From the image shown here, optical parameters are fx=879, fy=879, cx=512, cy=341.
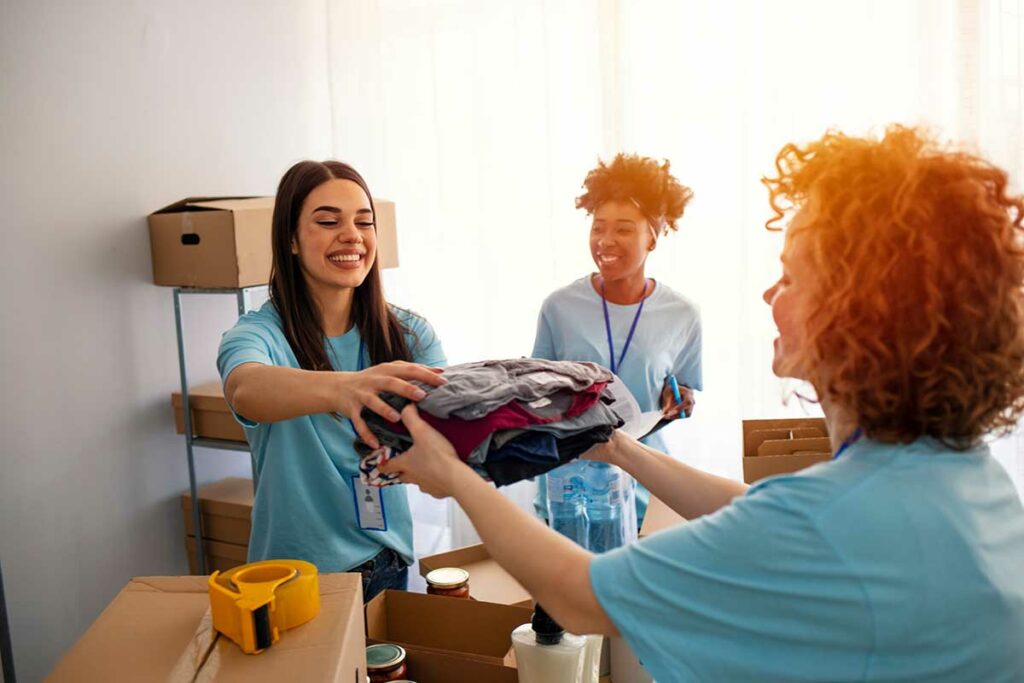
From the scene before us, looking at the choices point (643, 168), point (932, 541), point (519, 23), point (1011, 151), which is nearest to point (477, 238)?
point (519, 23)

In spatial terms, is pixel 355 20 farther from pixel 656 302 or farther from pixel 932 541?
pixel 932 541

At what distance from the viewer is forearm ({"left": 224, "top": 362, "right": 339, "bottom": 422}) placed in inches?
54.5

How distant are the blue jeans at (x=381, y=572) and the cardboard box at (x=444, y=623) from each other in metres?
0.31

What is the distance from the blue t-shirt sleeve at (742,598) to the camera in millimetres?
800

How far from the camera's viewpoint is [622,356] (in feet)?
8.06

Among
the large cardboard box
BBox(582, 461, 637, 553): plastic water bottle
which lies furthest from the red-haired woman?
the large cardboard box

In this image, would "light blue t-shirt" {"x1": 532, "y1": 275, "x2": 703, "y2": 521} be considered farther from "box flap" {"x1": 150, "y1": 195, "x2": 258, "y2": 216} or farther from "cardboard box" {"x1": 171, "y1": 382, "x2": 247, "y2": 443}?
"box flap" {"x1": 150, "y1": 195, "x2": 258, "y2": 216}

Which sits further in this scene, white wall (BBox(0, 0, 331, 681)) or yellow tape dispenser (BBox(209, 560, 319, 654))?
white wall (BBox(0, 0, 331, 681))

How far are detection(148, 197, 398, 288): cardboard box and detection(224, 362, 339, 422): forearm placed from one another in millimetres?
1019

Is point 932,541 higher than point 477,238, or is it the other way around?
point 477,238

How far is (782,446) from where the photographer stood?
6.45ft

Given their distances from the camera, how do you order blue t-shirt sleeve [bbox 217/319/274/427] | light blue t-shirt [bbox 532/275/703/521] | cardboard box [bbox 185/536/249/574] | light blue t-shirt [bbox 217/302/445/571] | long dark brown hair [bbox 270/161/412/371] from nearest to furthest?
blue t-shirt sleeve [bbox 217/319/274/427] < light blue t-shirt [bbox 217/302/445/571] < long dark brown hair [bbox 270/161/412/371] < light blue t-shirt [bbox 532/275/703/521] < cardboard box [bbox 185/536/249/574]

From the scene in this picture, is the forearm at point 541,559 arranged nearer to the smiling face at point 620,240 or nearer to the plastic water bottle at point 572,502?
the plastic water bottle at point 572,502

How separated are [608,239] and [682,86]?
921 mm
